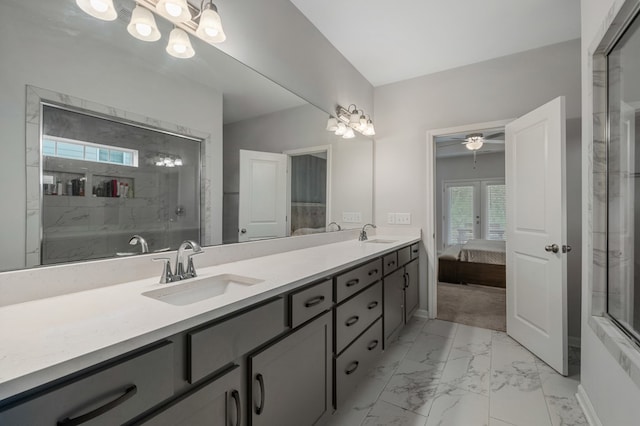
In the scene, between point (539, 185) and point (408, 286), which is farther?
point (408, 286)

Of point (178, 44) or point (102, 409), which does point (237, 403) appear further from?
point (178, 44)

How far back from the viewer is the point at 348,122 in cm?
284

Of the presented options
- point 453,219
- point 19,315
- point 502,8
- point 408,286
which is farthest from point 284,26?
→ point 453,219

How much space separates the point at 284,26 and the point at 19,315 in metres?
2.11

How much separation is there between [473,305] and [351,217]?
1833 millimetres

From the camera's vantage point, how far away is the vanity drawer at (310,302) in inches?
46.8

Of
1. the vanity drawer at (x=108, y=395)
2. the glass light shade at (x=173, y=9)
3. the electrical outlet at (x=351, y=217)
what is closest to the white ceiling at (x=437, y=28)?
the glass light shade at (x=173, y=9)

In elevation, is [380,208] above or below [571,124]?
below

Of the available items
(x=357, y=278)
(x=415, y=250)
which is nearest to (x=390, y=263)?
(x=357, y=278)

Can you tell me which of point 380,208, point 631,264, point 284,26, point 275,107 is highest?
point 284,26

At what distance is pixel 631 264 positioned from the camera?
1.38 m

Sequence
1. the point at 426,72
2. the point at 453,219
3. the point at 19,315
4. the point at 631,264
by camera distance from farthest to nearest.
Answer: the point at 453,219
the point at 426,72
the point at 631,264
the point at 19,315

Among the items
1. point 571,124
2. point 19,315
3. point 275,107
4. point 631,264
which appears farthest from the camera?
point 571,124

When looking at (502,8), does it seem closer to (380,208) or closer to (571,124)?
(571,124)
